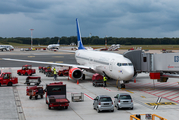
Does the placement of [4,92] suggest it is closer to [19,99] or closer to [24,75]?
[19,99]

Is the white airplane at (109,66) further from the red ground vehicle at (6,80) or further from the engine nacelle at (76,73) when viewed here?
the red ground vehicle at (6,80)

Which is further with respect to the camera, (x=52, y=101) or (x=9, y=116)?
(x=52, y=101)

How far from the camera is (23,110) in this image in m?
25.0

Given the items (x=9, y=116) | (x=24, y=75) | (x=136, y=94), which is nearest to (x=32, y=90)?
(x=9, y=116)

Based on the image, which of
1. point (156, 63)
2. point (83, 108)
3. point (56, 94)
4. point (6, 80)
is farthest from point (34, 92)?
point (156, 63)

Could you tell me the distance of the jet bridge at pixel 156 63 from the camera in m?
34.2

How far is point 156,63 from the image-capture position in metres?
36.0

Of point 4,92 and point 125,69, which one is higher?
point 125,69

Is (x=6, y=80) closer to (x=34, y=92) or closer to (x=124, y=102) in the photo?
(x=34, y=92)

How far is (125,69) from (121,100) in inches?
391

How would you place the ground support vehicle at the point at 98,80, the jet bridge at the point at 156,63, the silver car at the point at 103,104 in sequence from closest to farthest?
the silver car at the point at 103,104
the jet bridge at the point at 156,63
the ground support vehicle at the point at 98,80

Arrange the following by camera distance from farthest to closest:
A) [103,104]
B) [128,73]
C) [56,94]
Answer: [128,73] → [56,94] → [103,104]

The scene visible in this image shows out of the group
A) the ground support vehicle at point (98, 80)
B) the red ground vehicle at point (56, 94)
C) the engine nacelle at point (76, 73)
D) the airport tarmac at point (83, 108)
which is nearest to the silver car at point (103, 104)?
the airport tarmac at point (83, 108)

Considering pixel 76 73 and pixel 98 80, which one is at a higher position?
pixel 76 73
